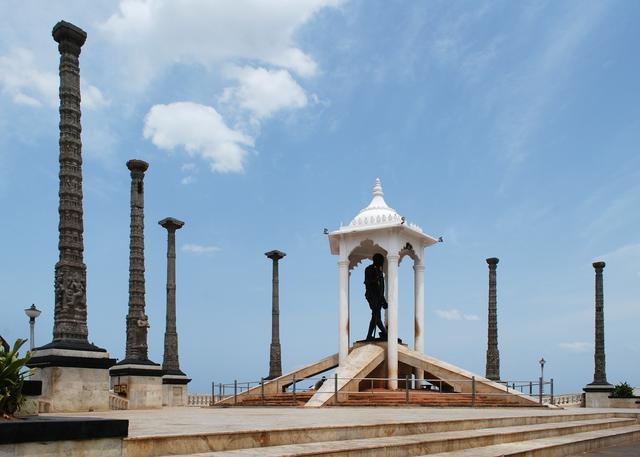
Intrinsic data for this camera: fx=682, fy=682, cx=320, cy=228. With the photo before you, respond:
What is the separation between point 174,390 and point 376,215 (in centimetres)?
1041

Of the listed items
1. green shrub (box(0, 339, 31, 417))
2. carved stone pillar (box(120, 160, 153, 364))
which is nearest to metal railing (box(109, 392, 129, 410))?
carved stone pillar (box(120, 160, 153, 364))

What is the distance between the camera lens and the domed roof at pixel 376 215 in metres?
24.8

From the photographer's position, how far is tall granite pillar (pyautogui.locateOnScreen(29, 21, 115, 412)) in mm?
15609

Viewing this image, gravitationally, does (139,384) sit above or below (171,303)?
below

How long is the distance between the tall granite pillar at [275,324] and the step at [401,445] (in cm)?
2309

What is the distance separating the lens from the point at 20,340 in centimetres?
618

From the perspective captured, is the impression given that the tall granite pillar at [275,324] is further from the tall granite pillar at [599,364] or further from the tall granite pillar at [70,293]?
the tall granite pillar at [70,293]

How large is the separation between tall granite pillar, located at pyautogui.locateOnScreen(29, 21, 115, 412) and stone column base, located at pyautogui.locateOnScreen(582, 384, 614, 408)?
24.8 m

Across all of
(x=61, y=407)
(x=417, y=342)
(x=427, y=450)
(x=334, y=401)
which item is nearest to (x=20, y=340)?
(x=427, y=450)

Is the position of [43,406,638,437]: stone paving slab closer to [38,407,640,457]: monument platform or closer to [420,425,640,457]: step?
[38,407,640,457]: monument platform

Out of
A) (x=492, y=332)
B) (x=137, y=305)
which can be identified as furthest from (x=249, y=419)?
(x=492, y=332)

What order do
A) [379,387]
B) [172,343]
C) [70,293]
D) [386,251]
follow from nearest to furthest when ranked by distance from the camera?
1. [70,293]
2. [379,387]
3. [386,251]
4. [172,343]

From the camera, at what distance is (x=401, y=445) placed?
336 inches

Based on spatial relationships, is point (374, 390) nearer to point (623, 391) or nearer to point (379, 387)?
point (379, 387)
